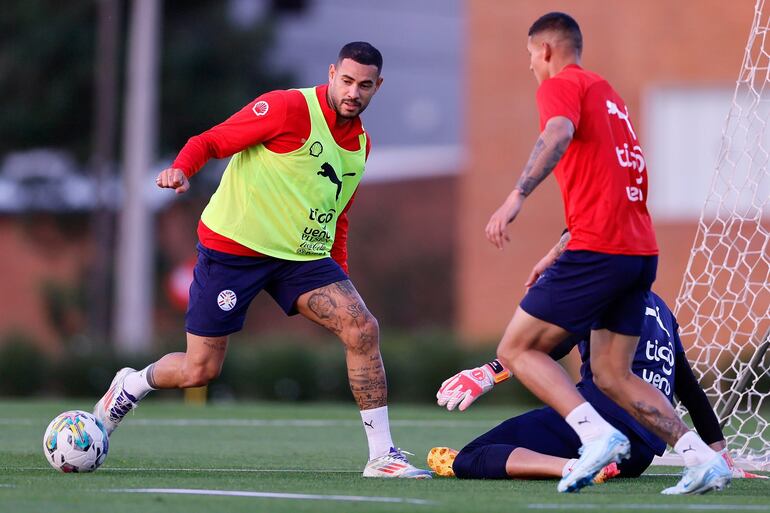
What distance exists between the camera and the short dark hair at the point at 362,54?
8.34 meters

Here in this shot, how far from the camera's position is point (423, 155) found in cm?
3888

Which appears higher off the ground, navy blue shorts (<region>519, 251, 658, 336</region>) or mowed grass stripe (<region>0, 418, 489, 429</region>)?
navy blue shorts (<region>519, 251, 658, 336</region>)

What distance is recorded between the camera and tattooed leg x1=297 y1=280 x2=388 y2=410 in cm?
838

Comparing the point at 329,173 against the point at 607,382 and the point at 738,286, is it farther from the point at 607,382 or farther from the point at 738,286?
the point at 738,286

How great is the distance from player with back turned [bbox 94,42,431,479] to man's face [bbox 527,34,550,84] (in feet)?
4.22

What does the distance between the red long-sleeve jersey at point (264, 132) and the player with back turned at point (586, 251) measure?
168 cm

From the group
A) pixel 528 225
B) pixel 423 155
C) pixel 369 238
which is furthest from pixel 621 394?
pixel 423 155

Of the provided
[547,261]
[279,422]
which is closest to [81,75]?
[279,422]

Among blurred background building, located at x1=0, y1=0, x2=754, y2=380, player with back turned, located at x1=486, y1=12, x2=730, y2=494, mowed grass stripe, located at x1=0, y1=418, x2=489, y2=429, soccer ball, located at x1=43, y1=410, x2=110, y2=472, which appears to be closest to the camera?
player with back turned, located at x1=486, y1=12, x2=730, y2=494

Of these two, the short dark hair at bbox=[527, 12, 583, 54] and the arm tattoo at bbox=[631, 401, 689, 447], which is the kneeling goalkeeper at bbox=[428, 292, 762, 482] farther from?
the short dark hair at bbox=[527, 12, 583, 54]

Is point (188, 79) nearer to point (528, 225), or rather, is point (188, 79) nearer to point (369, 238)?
point (369, 238)

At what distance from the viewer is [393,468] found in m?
8.13

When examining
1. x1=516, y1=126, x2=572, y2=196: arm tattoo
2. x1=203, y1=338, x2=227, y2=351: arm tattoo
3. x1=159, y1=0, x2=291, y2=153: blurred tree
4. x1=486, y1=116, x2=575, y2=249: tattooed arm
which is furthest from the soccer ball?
x1=159, y1=0, x2=291, y2=153: blurred tree

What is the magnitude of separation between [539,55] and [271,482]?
2.55 meters
